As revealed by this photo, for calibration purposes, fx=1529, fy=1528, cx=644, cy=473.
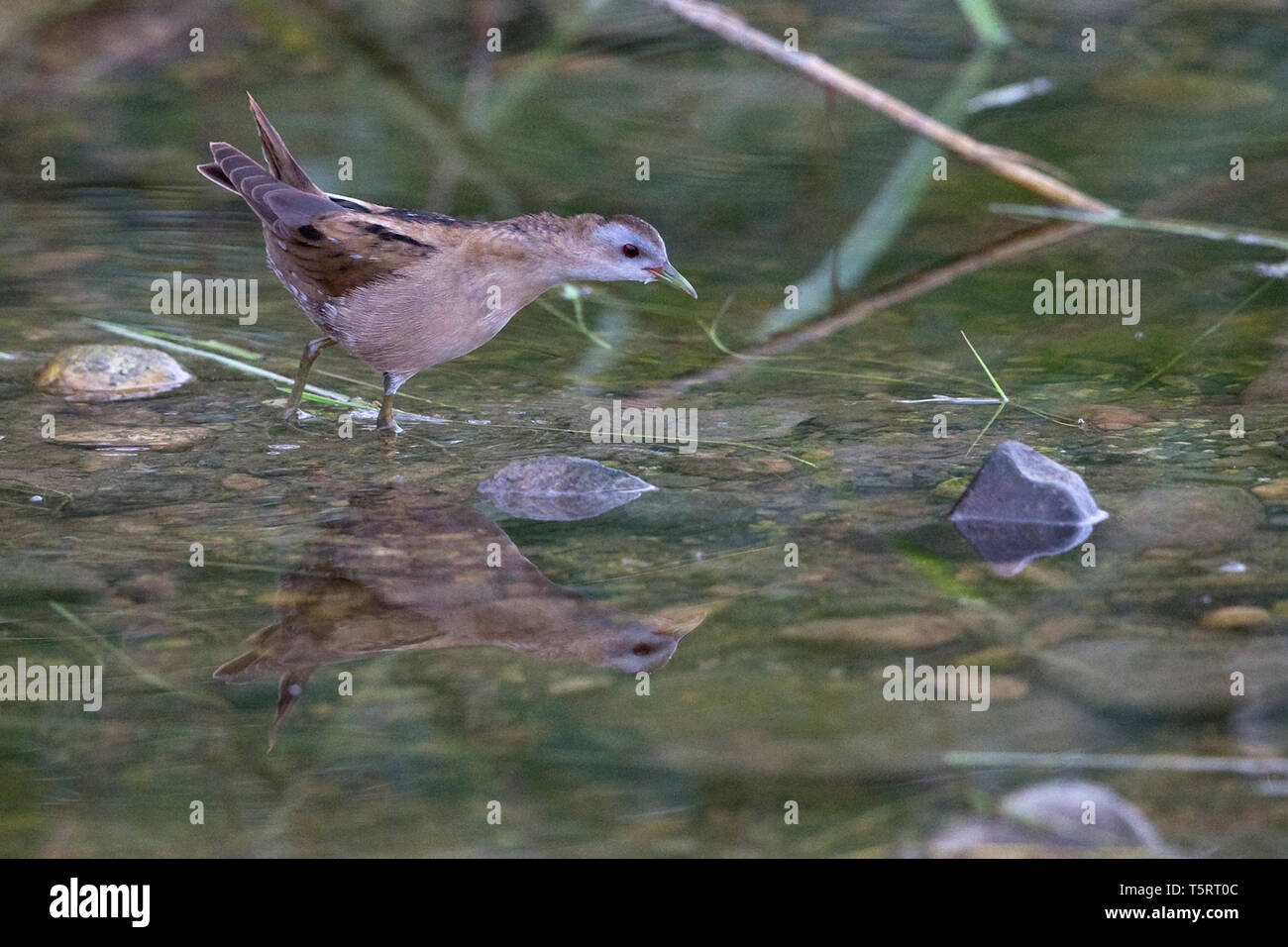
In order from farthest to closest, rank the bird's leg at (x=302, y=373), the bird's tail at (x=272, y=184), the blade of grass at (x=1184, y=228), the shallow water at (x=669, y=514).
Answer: the blade of grass at (x=1184, y=228) < the bird's leg at (x=302, y=373) < the bird's tail at (x=272, y=184) < the shallow water at (x=669, y=514)

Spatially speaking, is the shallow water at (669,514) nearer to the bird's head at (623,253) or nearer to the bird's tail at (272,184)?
the bird's head at (623,253)

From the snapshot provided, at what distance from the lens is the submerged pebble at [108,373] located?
17.1 feet

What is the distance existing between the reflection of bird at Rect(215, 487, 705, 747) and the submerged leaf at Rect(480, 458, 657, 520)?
→ 0.53 feet

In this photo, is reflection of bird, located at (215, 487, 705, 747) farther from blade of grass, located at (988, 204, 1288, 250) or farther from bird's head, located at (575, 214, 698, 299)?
blade of grass, located at (988, 204, 1288, 250)

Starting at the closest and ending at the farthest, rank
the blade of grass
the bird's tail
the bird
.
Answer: the bird → the bird's tail → the blade of grass

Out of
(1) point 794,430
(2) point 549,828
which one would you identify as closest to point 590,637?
→ (2) point 549,828

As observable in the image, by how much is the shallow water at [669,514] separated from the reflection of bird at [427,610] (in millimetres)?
12

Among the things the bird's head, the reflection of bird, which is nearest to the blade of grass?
the bird's head

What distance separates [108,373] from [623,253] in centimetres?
184

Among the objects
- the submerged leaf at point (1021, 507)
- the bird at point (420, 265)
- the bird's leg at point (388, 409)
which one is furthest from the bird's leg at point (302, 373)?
the submerged leaf at point (1021, 507)

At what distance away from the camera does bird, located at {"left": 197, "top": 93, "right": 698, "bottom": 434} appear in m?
4.84

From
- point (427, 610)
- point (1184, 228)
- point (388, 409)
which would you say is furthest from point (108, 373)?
point (1184, 228)

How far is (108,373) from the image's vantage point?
5262mm

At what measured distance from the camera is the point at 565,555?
13.3 ft
